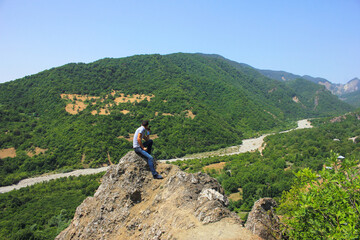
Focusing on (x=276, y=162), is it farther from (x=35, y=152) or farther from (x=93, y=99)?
(x=93, y=99)

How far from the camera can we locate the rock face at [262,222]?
7.63m

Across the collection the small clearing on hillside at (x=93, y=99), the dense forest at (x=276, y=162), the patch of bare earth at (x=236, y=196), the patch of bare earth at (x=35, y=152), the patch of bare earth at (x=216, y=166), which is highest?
the small clearing on hillside at (x=93, y=99)

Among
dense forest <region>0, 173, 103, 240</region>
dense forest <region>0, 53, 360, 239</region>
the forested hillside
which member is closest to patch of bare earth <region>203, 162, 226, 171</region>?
dense forest <region>0, 53, 360, 239</region>

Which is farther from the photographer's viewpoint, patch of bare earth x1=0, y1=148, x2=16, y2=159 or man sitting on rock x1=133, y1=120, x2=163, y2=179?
patch of bare earth x1=0, y1=148, x2=16, y2=159

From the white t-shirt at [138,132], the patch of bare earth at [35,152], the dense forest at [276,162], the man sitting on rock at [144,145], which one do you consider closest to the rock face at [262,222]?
the man sitting on rock at [144,145]

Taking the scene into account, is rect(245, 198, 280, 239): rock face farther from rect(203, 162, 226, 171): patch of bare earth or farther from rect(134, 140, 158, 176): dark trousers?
rect(203, 162, 226, 171): patch of bare earth

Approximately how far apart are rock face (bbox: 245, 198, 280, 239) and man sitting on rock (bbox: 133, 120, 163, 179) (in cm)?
444

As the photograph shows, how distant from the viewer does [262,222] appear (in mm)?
8102

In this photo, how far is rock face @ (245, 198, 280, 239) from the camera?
7.63 m

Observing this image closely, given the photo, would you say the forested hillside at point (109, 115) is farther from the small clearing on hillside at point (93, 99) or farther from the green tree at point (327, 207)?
the green tree at point (327, 207)

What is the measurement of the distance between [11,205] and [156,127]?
4107 cm

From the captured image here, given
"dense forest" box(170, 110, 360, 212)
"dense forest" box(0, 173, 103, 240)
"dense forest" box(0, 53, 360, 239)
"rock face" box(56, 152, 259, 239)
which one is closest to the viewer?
"rock face" box(56, 152, 259, 239)

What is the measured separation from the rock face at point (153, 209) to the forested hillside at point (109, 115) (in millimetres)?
45274

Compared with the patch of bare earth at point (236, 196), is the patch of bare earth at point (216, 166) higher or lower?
higher
